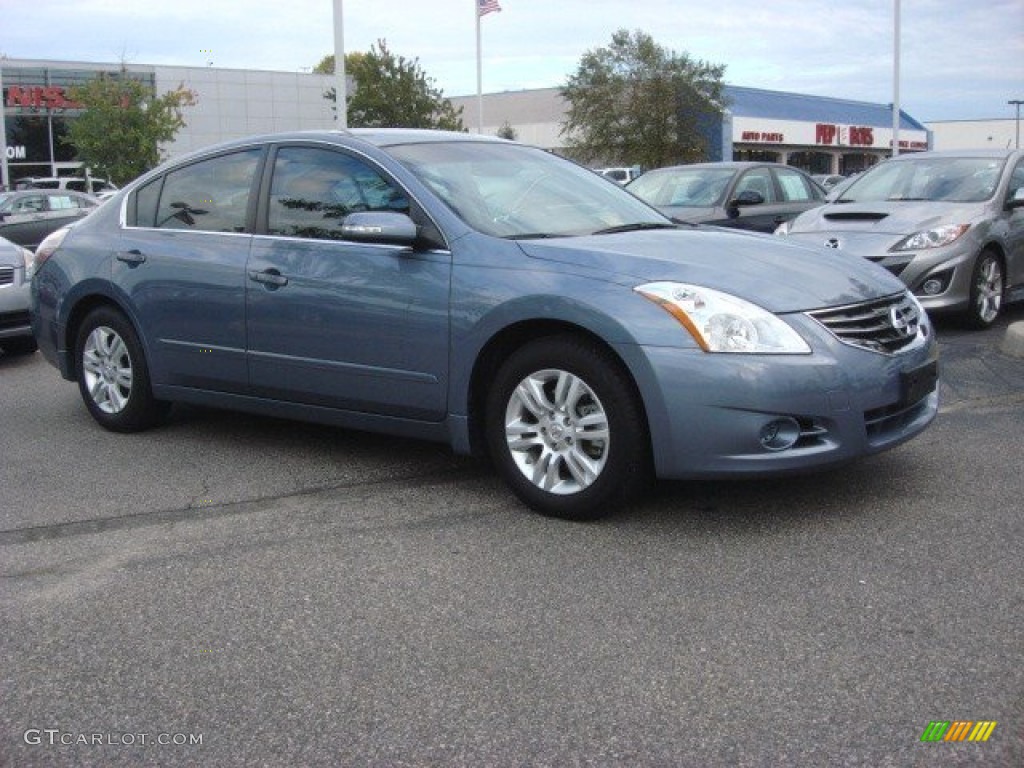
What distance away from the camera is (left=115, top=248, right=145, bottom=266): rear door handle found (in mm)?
6078

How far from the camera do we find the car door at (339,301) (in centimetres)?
490

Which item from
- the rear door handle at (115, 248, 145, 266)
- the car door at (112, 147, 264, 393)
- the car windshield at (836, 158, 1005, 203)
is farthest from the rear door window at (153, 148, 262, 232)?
the car windshield at (836, 158, 1005, 203)

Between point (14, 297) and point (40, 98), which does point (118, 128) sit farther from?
point (14, 297)

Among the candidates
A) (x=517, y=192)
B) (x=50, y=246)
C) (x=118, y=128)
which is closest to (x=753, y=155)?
(x=118, y=128)

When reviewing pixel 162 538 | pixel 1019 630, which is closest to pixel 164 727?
pixel 162 538

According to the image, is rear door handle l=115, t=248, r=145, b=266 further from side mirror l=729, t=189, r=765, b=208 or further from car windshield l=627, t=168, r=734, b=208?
side mirror l=729, t=189, r=765, b=208

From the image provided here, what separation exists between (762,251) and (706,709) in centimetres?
242

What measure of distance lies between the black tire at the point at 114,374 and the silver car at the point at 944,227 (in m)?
5.13

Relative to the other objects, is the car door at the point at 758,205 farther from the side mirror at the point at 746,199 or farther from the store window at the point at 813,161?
the store window at the point at 813,161

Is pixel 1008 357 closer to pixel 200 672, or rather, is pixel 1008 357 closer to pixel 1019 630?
pixel 1019 630

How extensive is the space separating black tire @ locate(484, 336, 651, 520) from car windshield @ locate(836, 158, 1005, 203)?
21.1 ft

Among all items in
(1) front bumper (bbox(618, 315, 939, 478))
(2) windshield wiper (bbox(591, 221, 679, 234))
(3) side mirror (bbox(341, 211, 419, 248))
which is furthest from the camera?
(2) windshield wiper (bbox(591, 221, 679, 234))

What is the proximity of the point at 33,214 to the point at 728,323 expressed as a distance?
16.8 m

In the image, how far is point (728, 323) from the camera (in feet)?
13.9
